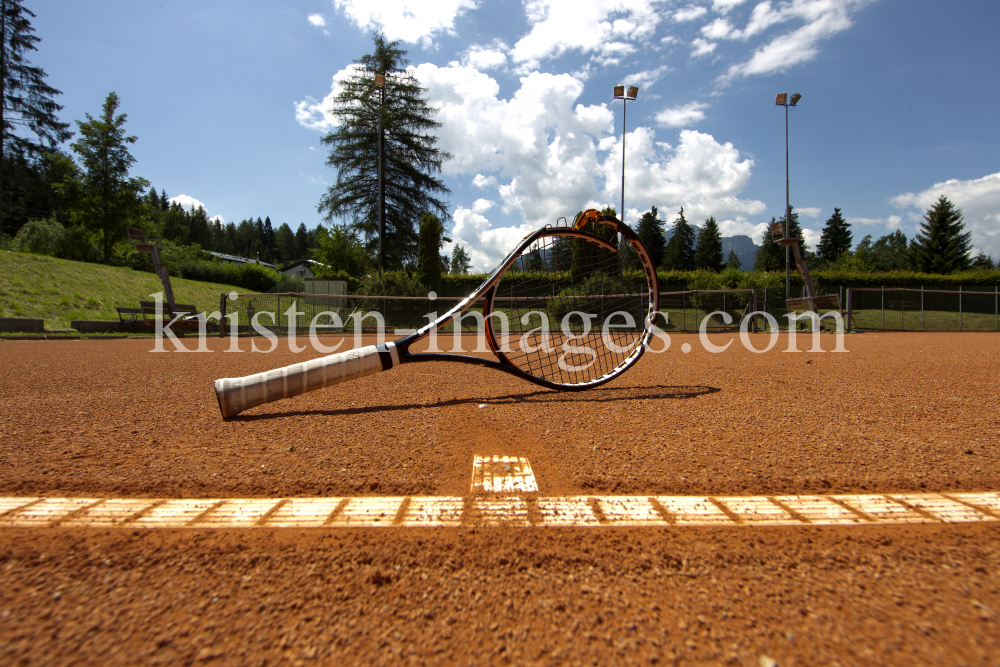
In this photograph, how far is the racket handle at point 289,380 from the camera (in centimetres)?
316

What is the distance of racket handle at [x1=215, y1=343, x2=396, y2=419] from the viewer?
3.16 meters

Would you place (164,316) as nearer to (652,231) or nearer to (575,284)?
(575,284)

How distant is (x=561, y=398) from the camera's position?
13.2 ft

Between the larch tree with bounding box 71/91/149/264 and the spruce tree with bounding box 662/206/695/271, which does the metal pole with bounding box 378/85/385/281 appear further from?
the spruce tree with bounding box 662/206/695/271

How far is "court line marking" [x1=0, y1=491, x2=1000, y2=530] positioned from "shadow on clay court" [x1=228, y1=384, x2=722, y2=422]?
1486mm

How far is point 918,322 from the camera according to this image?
817 inches

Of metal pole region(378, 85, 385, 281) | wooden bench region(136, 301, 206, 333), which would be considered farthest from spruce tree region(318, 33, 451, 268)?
wooden bench region(136, 301, 206, 333)

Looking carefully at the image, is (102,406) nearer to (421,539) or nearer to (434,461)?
(434,461)

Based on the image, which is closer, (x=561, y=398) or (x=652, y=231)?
(x=561, y=398)

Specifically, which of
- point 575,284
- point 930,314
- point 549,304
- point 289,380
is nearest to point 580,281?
point 575,284

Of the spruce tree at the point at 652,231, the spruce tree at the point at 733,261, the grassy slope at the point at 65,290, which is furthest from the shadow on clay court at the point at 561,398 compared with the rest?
the spruce tree at the point at 652,231

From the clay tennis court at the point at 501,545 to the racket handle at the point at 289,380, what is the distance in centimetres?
15

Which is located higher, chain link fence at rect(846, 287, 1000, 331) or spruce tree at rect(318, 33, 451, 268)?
spruce tree at rect(318, 33, 451, 268)

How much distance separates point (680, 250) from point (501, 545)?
91.4 m
